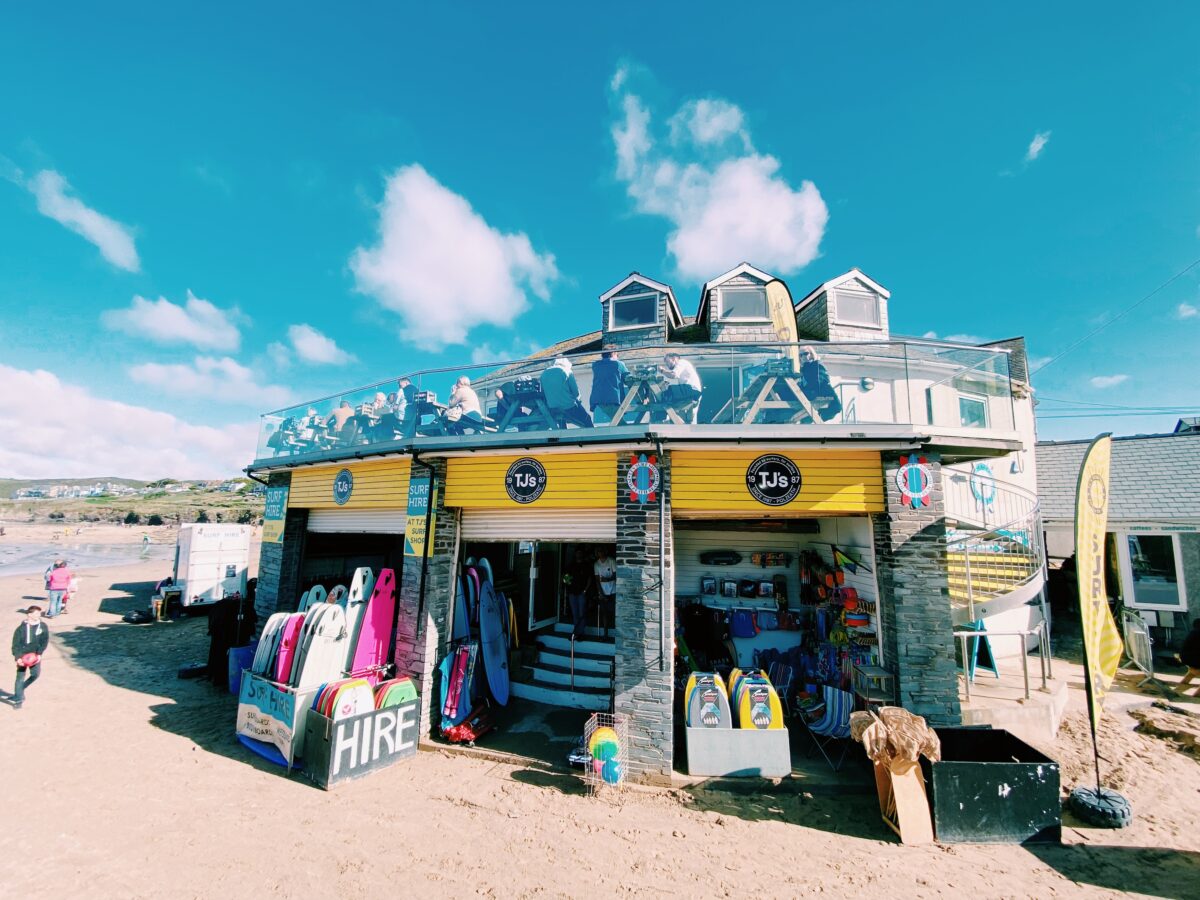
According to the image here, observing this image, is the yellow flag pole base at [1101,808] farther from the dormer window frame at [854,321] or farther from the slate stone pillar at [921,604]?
the dormer window frame at [854,321]

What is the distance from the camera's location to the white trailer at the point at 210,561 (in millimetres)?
16141

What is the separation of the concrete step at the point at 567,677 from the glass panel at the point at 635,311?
29.7ft

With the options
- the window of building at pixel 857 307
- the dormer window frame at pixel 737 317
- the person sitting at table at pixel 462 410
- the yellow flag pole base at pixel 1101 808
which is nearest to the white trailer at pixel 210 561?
the person sitting at table at pixel 462 410

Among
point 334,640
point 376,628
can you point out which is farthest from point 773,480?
point 334,640

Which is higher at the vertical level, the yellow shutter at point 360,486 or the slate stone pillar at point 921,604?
the yellow shutter at point 360,486

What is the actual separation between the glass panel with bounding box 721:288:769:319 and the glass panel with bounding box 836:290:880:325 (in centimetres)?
225

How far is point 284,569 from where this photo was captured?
34.8 feet

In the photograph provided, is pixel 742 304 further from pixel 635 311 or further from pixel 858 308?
pixel 858 308

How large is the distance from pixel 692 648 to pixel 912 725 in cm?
489

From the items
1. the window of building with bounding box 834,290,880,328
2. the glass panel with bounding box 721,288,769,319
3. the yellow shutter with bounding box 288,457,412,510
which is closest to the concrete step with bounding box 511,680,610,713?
the yellow shutter with bounding box 288,457,412,510

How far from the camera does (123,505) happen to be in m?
98.5

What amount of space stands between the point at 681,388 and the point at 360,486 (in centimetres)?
656

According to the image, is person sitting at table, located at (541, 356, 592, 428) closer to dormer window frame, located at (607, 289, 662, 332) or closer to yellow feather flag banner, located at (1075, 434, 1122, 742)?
yellow feather flag banner, located at (1075, 434, 1122, 742)

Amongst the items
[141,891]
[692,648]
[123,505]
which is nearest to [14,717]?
[141,891]
